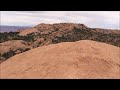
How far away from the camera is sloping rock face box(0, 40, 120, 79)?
6.65 metres

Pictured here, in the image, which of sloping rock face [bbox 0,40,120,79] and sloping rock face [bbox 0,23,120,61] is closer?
sloping rock face [bbox 0,40,120,79]

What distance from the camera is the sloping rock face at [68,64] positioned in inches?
262

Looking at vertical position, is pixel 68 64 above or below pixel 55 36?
above

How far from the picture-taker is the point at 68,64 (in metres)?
7.21

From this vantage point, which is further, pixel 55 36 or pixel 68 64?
pixel 55 36

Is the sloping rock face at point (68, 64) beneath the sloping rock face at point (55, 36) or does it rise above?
A: above

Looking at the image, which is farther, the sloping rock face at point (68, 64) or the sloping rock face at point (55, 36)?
the sloping rock face at point (55, 36)

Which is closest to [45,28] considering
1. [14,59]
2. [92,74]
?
[14,59]

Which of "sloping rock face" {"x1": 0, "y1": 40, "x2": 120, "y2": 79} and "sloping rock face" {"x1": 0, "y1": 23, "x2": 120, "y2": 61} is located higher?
"sloping rock face" {"x1": 0, "y1": 40, "x2": 120, "y2": 79}
